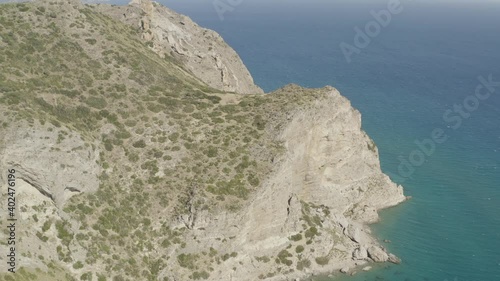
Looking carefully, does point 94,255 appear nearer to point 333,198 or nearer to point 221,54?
point 333,198

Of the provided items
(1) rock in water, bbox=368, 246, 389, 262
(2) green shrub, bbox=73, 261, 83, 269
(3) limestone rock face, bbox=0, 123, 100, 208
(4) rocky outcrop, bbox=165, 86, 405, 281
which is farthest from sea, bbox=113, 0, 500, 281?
(3) limestone rock face, bbox=0, 123, 100, 208

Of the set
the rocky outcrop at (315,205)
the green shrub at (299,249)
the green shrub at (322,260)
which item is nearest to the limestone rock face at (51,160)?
the rocky outcrop at (315,205)

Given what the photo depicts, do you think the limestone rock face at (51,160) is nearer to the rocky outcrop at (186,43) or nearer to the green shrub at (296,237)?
the green shrub at (296,237)

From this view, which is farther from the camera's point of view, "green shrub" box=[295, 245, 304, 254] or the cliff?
"green shrub" box=[295, 245, 304, 254]

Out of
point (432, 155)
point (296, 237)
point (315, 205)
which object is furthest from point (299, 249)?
point (432, 155)

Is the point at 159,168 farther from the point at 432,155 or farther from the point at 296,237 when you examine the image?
the point at 432,155

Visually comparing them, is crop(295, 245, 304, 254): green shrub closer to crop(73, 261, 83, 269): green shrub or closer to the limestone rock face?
the limestone rock face
